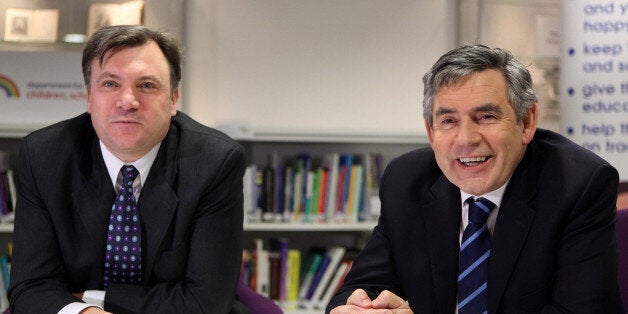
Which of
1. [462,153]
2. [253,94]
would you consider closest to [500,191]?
[462,153]

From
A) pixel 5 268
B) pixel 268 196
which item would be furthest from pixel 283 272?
pixel 5 268

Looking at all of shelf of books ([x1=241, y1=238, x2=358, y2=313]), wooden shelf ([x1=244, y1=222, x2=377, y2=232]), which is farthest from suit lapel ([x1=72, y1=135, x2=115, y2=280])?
shelf of books ([x1=241, y1=238, x2=358, y2=313])

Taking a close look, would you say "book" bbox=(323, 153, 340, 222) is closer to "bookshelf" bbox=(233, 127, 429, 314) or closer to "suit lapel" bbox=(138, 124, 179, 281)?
"bookshelf" bbox=(233, 127, 429, 314)

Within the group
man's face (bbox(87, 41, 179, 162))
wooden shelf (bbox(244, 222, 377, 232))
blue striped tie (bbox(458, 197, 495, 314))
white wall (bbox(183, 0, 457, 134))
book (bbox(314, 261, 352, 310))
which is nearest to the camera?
blue striped tie (bbox(458, 197, 495, 314))

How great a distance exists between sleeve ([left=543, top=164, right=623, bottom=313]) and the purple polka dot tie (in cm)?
114

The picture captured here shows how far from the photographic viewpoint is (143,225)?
222cm

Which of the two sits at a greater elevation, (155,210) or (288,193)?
(155,210)

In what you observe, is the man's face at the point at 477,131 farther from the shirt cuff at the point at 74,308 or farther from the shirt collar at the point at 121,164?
the shirt cuff at the point at 74,308

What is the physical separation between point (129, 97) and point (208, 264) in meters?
0.52

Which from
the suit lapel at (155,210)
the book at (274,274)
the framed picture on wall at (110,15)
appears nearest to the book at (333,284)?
the book at (274,274)

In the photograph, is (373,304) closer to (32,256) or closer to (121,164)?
(121,164)

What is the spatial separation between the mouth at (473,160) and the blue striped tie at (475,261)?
0.51 feet

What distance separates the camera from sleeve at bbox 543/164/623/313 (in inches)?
70.8

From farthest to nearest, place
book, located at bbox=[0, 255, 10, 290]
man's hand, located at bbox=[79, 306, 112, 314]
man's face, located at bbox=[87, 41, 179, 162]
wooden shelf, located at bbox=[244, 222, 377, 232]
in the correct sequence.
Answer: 1. wooden shelf, located at bbox=[244, 222, 377, 232]
2. book, located at bbox=[0, 255, 10, 290]
3. man's face, located at bbox=[87, 41, 179, 162]
4. man's hand, located at bbox=[79, 306, 112, 314]
